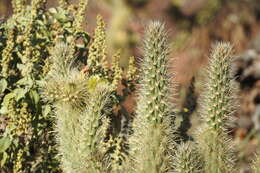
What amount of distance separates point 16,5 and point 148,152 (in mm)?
1415

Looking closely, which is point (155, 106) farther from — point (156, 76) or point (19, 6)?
point (19, 6)

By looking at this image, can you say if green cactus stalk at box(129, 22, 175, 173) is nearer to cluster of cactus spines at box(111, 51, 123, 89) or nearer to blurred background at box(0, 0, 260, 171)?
cluster of cactus spines at box(111, 51, 123, 89)

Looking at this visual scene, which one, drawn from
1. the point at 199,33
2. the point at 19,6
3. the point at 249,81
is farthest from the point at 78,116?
the point at 199,33

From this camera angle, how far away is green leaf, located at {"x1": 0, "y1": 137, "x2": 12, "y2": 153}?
274 cm

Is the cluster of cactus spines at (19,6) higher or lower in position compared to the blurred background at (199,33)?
lower

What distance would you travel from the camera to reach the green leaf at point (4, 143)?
8.99ft

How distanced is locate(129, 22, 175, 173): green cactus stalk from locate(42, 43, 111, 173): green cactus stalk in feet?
0.54

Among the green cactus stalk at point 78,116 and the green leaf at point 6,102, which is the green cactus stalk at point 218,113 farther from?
the green leaf at point 6,102

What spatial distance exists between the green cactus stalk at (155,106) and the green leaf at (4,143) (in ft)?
2.45

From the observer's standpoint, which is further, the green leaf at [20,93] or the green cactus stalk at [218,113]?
the green leaf at [20,93]

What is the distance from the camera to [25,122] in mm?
2844

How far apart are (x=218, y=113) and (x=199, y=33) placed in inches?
290

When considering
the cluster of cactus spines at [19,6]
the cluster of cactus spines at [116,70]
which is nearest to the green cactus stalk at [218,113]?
the cluster of cactus spines at [116,70]

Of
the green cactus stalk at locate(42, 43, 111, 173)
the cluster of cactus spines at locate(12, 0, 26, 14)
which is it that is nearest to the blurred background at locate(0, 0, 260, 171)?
the cluster of cactus spines at locate(12, 0, 26, 14)
